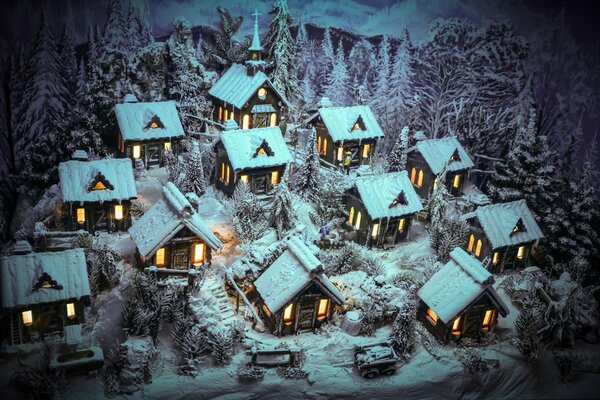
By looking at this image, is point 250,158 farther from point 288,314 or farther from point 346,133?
point 288,314

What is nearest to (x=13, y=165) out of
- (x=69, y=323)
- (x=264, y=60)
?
(x=69, y=323)

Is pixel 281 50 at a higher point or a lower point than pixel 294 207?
higher

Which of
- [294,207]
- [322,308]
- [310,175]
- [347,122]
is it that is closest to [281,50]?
[347,122]

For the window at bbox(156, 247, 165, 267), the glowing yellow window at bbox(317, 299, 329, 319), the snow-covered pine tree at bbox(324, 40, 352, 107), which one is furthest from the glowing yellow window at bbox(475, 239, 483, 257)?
the snow-covered pine tree at bbox(324, 40, 352, 107)

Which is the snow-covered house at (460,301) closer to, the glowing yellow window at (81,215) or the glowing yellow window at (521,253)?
the glowing yellow window at (521,253)

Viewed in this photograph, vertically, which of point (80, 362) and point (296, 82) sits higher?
point (296, 82)

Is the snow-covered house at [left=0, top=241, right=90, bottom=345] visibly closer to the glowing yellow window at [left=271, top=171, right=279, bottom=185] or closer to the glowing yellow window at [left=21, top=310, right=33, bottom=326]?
the glowing yellow window at [left=21, top=310, right=33, bottom=326]

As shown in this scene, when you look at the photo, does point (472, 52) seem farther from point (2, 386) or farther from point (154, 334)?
point (2, 386)
